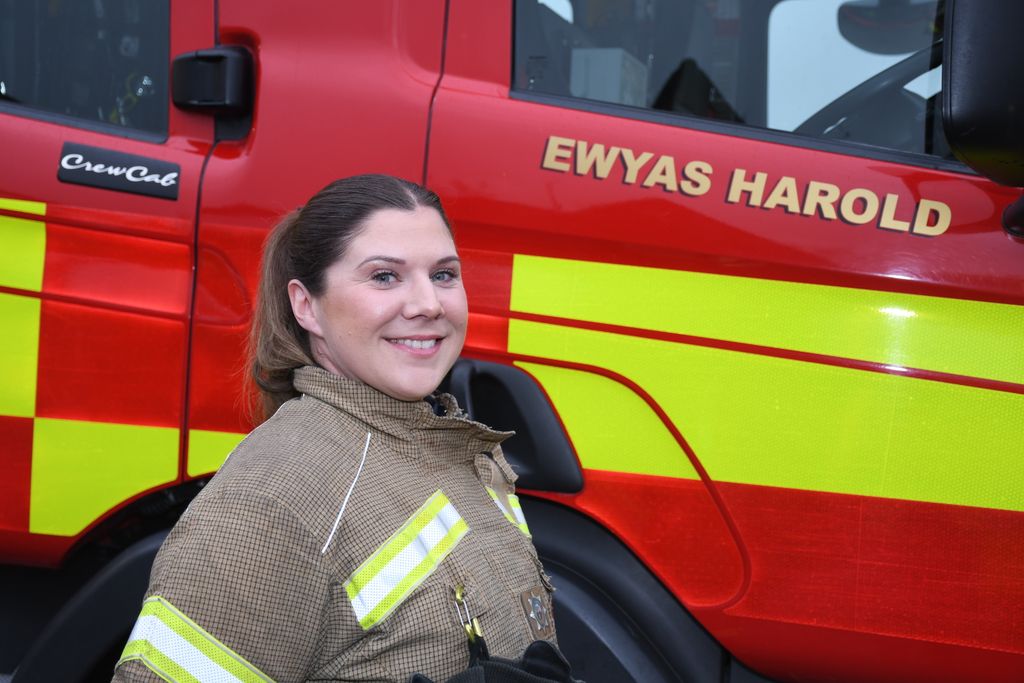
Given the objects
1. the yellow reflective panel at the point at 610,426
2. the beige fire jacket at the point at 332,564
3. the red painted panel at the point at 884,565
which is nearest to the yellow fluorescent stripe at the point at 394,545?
the beige fire jacket at the point at 332,564

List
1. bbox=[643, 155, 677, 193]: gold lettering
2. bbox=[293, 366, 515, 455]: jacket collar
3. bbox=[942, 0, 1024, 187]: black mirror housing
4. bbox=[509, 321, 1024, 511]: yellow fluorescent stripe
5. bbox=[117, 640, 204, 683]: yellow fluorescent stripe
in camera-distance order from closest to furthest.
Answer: bbox=[117, 640, 204, 683]: yellow fluorescent stripe → bbox=[293, 366, 515, 455]: jacket collar → bbox=[942, 0, 1024, 187]: black mirror housing → bbox=[509, 321, 1024, 511]: yellow fluorescent stripe → bbox=[643, 155, 677, 193]: gold lettering

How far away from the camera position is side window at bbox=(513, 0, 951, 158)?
75.3 inches

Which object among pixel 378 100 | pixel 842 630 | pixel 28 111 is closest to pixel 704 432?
pixel 842 630

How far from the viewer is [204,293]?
1.94 meters

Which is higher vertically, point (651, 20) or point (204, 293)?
point (651, 20)

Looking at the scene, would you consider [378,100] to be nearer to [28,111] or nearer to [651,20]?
[651,20]

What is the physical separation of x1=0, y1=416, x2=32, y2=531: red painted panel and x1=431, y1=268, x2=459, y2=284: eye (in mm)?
919

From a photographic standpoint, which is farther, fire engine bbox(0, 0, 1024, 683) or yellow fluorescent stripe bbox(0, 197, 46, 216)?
yellow fluorescent stripe bbox(0, 197, 46, 216)

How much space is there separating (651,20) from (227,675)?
133cm

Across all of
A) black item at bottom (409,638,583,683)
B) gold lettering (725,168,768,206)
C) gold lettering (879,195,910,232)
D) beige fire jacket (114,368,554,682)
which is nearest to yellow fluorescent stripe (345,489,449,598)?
beige fire jacket (114,368,554,682)

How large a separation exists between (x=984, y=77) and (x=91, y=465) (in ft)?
4.92

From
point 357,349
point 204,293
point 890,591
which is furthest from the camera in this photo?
point 204,293

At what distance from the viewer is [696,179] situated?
189 cm

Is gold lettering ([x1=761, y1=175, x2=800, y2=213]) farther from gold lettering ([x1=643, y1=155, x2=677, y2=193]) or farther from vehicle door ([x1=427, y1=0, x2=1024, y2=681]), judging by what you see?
gold lettering ([x1=643, y1=155, x2=677, y2=193])
